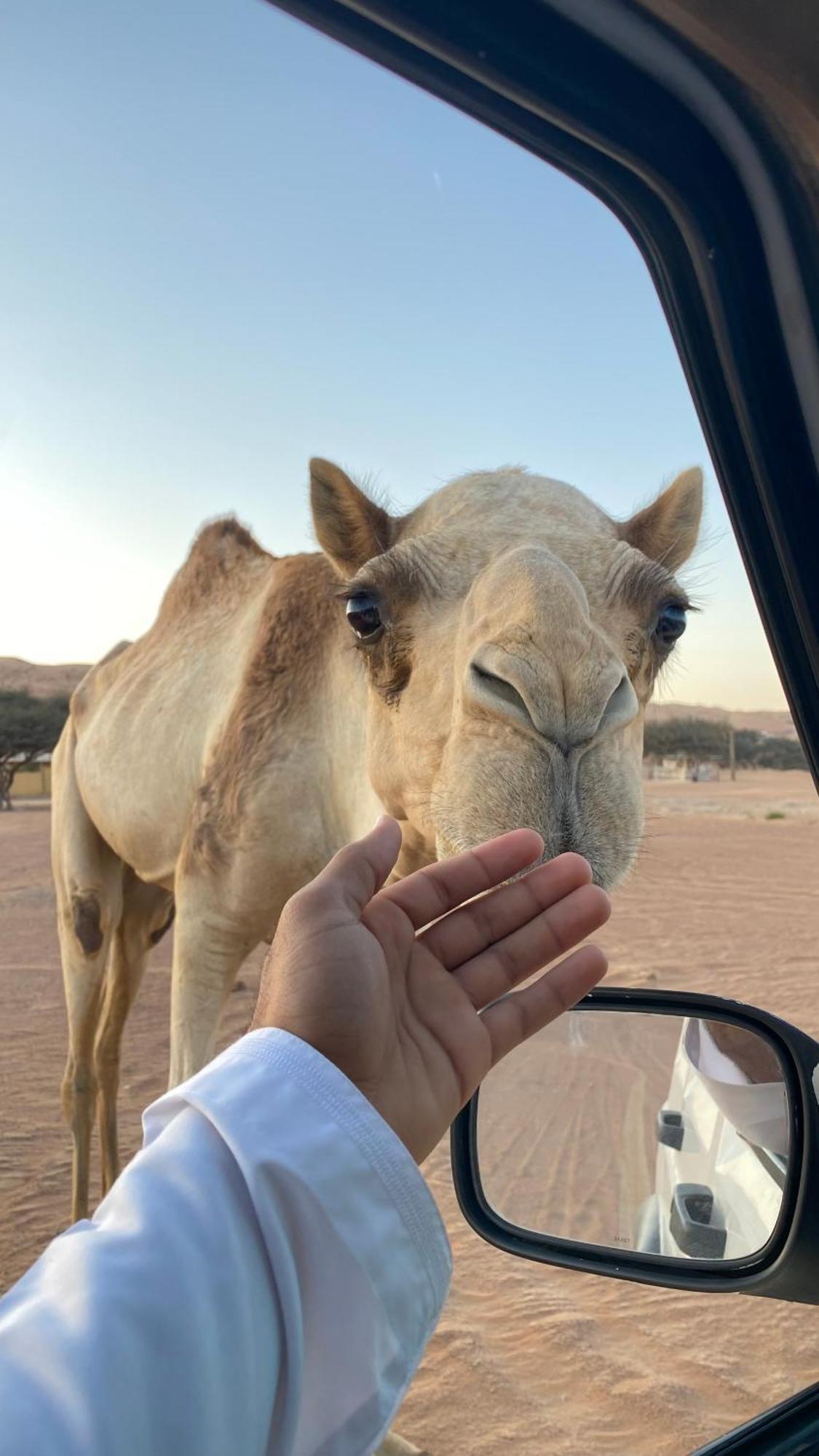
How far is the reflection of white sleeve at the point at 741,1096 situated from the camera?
1.30 m

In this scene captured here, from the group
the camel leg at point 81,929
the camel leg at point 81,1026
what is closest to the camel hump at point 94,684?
the camel leg at point 81,929

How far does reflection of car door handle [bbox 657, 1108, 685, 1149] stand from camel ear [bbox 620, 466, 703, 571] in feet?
3.88

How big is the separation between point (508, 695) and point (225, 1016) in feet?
18.5

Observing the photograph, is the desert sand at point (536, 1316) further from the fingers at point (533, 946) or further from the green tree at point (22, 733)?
the green tree at point (22, 733)

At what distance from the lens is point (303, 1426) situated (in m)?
0.61

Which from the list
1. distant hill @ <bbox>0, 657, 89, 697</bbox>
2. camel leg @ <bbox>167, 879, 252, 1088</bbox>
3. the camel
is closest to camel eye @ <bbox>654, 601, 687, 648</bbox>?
the camel

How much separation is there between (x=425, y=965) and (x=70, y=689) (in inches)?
846

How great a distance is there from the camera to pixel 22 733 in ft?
59.5

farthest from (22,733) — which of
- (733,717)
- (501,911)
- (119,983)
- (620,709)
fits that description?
(733,717)

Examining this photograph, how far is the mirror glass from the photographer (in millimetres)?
1430

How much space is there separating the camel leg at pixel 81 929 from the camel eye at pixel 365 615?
2.38 meters

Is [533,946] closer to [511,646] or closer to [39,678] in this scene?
[511,646]

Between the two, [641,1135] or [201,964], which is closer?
[641,1135]

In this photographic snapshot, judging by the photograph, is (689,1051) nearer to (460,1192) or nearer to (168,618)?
(460,1192)
